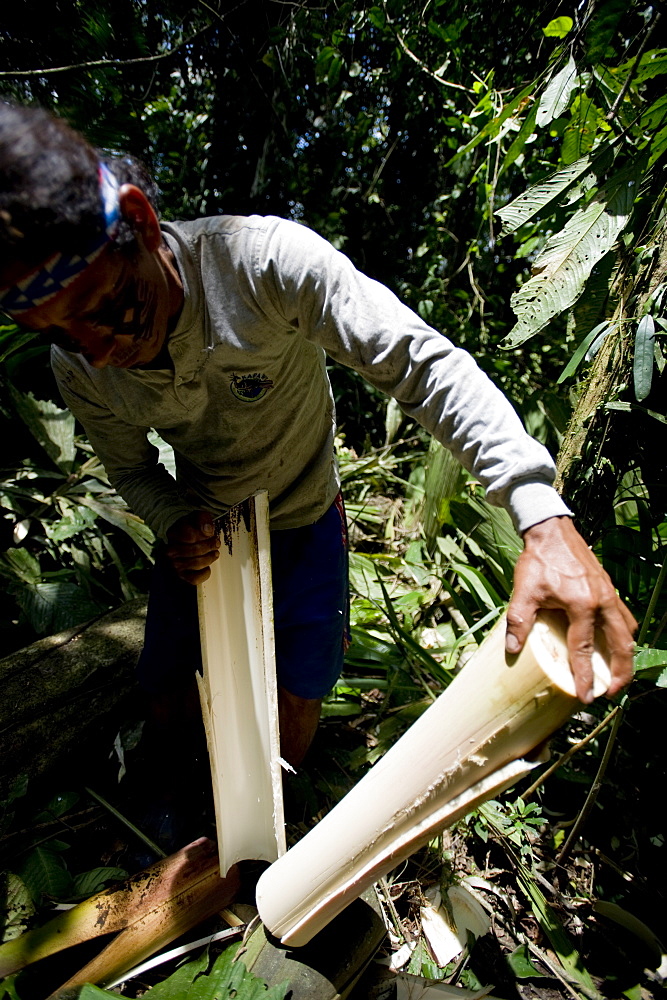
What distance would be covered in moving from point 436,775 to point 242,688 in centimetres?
66

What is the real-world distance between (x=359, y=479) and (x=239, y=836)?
2.37m

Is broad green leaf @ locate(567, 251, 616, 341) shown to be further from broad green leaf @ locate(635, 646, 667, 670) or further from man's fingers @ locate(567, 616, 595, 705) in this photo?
man's fingers @ locate(567, 616, 595, 705)

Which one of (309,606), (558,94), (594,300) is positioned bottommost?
(309,606)

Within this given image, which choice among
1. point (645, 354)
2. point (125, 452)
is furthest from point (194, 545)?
point (645, 354)

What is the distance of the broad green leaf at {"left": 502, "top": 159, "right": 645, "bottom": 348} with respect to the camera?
4.08ft

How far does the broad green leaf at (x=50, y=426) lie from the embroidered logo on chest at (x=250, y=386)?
1624 millimetres

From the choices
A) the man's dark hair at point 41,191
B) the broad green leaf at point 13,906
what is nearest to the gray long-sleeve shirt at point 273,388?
the man's dark hair at point 41,191

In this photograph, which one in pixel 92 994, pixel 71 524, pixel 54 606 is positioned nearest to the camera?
pixel 92 994

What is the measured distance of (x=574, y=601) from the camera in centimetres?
76

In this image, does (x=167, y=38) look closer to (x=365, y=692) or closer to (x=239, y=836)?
(x=365, y=692)

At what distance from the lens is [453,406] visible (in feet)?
3.06

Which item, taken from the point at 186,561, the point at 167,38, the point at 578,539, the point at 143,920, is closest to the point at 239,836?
the point at 143,920

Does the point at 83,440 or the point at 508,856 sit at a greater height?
the point at 83,440

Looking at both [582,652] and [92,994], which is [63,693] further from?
[582,652]
